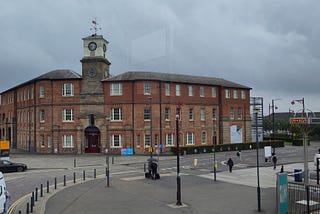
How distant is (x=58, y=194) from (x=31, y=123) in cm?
3630

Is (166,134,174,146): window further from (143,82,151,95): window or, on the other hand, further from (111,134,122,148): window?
(111,134,122,148): window

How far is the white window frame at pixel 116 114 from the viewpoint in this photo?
49.8 meters

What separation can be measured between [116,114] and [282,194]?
3675 centimetres

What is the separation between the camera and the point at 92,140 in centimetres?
5028

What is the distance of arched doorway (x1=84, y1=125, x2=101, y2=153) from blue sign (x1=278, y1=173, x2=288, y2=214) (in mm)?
37462

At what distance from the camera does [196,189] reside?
73.5 ft

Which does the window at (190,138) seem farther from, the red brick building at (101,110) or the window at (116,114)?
the window at (116,114)

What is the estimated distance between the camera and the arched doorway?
50.0m

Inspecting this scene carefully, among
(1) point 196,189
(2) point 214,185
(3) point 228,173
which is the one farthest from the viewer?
(3) point 228,173

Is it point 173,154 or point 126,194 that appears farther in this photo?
point 173,154

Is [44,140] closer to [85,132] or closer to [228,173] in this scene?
[85,132]

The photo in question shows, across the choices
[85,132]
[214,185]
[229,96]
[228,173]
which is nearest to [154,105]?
[85,132]

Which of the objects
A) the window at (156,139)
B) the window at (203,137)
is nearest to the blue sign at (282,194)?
the window at (156,139)

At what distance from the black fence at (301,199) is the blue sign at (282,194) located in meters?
0.50
